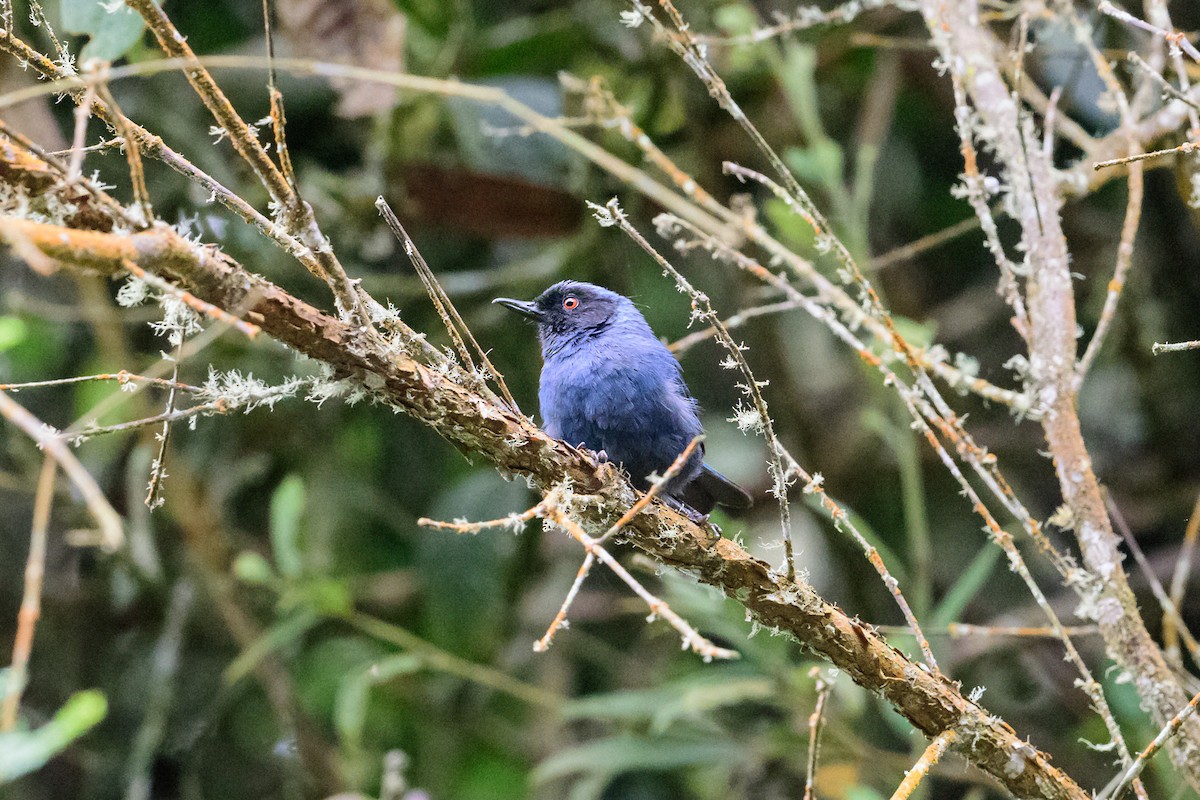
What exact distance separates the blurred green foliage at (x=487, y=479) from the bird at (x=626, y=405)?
0.82m

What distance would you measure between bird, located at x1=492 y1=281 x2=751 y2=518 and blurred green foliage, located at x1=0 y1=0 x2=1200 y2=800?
823mm

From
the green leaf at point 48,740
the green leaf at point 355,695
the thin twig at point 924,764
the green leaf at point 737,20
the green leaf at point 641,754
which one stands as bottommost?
the green leaf at point 641,754

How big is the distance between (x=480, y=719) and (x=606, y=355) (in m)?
2.00

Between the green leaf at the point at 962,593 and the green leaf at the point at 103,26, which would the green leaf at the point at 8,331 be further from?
the green leaf at the point at 962,593

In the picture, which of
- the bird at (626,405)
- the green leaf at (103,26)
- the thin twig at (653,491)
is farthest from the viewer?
the bird at (626,405)

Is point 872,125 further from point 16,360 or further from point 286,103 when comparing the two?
point 16,360

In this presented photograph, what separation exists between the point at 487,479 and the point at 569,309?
3.31 feet

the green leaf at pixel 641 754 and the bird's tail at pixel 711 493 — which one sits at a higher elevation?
the bird's tail at pixel 711 493

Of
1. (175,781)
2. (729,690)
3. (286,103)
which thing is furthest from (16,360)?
(729,690)

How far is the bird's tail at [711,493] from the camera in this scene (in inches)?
132

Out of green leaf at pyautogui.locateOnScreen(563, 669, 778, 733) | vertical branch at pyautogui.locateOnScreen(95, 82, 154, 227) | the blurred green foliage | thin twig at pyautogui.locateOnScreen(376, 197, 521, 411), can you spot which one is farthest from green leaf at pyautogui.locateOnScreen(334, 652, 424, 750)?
vertical branch at pyautogui.locateOnScreen(95, 82, 154, 227)

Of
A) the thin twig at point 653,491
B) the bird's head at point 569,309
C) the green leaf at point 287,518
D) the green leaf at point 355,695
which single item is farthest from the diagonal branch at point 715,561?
the green leaf at point 287,518

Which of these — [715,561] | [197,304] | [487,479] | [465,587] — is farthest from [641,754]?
[197,304]

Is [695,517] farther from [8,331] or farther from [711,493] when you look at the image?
[8,331]
